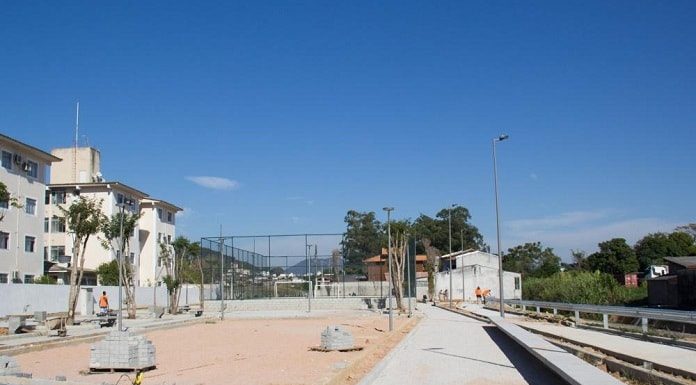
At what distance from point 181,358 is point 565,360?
35.7 feet

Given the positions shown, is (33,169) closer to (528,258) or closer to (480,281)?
(480,281)

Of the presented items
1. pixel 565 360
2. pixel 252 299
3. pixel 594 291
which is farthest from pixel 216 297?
pixel 565 360

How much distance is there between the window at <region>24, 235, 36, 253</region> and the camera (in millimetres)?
47406

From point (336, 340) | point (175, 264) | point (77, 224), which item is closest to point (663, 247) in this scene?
point (175, 264)

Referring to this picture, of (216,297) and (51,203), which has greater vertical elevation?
(51,203)

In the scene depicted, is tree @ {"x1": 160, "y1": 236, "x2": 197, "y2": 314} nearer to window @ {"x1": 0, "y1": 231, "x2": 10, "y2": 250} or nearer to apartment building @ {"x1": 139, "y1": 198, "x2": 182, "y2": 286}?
window @ {"x1": 0, "y1": 231, "x2": 10, "y2": 250}

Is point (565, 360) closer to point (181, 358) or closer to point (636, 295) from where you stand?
point (181, 358)

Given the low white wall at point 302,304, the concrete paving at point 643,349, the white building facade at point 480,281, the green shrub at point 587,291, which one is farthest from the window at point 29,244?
the white building facade at point 480,281

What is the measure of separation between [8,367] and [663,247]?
99.2 meters

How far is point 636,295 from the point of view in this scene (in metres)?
55.6

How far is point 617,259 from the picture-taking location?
9550 centimetres

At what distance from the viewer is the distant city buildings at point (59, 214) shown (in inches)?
1799

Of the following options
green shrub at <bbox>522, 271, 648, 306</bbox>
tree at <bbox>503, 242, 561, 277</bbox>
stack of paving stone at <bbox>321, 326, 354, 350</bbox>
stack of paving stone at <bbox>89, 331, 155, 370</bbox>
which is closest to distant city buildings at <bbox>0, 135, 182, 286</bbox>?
stack of paving stone at <bbox>321, 326, 354, 350</bbox>

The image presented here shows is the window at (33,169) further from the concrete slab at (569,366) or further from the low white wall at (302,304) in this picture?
the concrete slab at (569,366)
